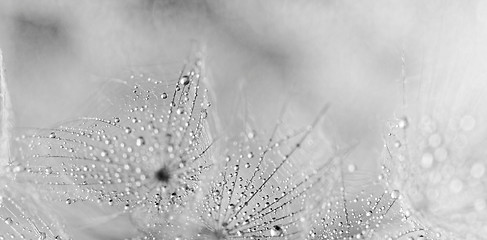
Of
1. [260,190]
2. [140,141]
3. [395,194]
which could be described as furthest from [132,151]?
[395,194]

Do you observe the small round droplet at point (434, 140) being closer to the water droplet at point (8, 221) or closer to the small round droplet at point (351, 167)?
the small round droplet at point (351, 167)

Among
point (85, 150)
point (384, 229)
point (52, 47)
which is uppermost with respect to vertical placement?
point (52, 47)

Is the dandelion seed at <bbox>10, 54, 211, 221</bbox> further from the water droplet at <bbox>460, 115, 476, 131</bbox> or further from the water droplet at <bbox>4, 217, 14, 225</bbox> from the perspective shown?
the water droplet at <bbox>460, 115, 476, 131</bbox>

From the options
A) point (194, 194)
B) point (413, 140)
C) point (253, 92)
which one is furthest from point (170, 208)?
point (413, 140)

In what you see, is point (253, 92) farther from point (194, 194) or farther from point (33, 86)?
point (33, 86)

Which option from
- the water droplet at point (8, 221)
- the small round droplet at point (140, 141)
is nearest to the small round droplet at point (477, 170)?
the small round droplet at point (140, 141)

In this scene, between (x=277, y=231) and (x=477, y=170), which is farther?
(x=277, y=231)

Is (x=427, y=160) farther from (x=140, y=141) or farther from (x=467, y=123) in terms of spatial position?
(x=140, y=141)
